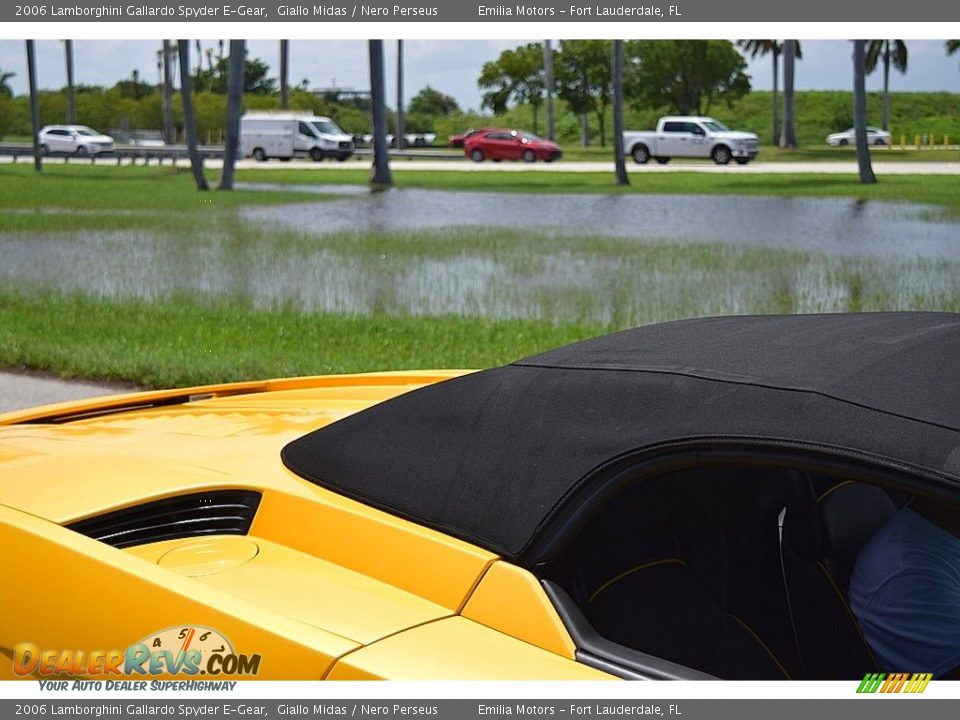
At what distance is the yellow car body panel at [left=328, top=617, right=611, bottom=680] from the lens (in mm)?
1857

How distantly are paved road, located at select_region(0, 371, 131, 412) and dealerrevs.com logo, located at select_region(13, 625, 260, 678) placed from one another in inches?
209

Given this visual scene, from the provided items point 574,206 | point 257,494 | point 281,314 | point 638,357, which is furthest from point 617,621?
point 574,206

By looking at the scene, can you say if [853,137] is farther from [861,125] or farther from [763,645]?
[763,645]

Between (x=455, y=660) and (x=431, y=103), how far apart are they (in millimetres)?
11257

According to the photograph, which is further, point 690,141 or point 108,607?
point 690,141

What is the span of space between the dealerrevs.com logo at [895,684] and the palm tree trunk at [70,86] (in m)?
10.3

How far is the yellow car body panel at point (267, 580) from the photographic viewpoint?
1.93 m

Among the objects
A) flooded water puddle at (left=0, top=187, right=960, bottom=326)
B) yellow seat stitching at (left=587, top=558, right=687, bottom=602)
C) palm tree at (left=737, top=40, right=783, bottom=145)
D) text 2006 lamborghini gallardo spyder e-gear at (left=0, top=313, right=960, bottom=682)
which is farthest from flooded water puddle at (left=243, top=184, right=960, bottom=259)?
yellow seat stitching at (left=587, top=558, right=687, bottom=602)

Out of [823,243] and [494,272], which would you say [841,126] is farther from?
[494,272]

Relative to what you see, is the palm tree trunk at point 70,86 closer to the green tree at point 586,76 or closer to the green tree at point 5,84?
the green tree at point 5,84

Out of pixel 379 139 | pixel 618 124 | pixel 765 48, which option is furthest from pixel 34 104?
pixel 765 48

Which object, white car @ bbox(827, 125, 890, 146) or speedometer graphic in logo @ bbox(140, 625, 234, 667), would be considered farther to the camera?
white car @ bbox(827, 125, 890, 146)

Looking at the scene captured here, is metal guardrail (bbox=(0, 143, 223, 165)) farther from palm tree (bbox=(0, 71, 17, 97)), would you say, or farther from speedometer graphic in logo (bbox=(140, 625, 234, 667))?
speedometer graphic in logo (bbox=(140, 625, 234, 667))

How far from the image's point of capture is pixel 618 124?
12984 mm
